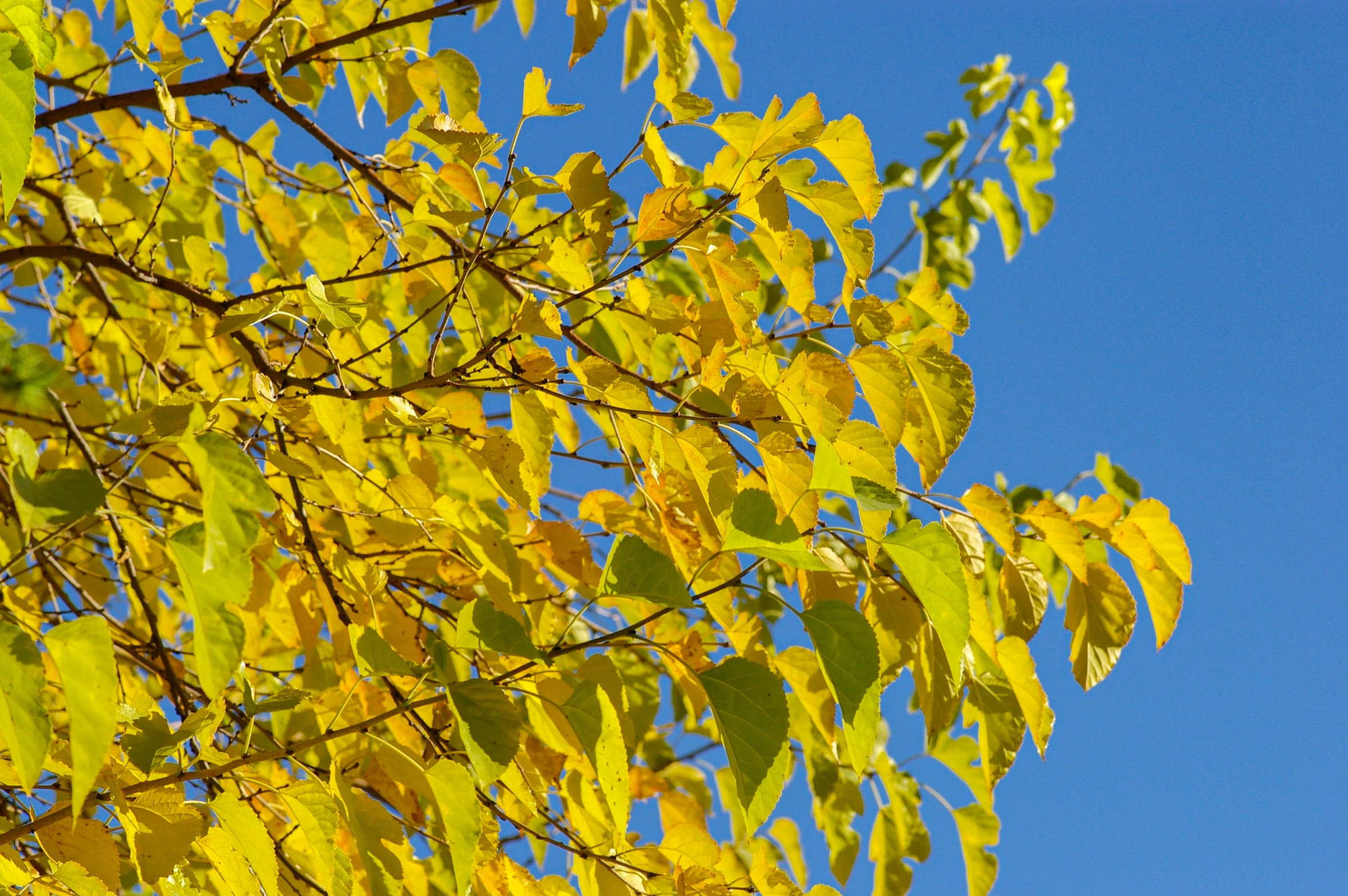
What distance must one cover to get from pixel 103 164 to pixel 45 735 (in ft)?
6.66

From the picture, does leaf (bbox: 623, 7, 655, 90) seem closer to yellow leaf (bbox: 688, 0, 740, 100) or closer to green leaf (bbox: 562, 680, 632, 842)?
yellow leaf (bbox: 688, 0, 740, 100)

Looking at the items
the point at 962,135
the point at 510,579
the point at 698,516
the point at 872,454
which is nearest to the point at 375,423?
the point at 510,579

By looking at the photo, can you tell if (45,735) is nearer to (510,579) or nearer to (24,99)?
(24,99)

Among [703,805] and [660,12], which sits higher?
[660,12]

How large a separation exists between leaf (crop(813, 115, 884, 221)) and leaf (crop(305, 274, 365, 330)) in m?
0.53

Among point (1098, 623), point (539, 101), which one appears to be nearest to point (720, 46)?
point (539, 101)

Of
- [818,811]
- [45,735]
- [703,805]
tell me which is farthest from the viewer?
[703,805]

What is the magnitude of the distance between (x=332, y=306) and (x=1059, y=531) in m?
0.89

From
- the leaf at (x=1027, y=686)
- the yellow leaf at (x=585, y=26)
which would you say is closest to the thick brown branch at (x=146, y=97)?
the yellow leaf at (x=585, y=26)

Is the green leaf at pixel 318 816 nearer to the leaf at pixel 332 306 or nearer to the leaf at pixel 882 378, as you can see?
the leaf at pixel 332 306

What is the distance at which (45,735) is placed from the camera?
75 cm

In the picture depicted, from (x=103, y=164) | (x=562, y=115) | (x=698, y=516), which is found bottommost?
(x=698, y=516)

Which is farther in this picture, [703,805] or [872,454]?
[703,805]

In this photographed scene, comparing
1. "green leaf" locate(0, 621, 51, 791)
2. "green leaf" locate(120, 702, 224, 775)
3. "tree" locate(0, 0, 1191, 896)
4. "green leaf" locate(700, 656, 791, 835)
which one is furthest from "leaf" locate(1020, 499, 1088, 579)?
"green leaf" locate(0, 621, 51, 791)
